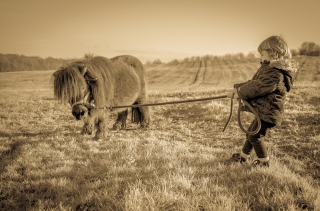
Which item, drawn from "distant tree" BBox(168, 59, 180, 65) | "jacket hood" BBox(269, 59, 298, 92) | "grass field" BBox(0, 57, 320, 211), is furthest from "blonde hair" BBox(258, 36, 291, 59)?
"distant tree" BBox(168, 59, 180, 65)

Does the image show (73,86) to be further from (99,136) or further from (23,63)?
(23,63)

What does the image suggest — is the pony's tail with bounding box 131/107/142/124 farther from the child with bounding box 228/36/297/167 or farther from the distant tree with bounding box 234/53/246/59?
the distant tree with bounding box 234/53/246/59

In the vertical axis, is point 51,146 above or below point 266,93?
below

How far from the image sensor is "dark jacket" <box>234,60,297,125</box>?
3002 millimetres

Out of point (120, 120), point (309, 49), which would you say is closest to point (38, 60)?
point (120, 120)

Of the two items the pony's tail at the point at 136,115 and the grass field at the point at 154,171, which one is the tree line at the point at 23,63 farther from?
the grass field at the point at 154,171

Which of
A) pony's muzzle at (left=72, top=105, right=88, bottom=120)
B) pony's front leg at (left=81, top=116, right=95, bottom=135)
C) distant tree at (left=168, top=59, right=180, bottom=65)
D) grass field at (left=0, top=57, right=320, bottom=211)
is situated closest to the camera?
grass field at (left=0, top=57, right=320, bottom=211)

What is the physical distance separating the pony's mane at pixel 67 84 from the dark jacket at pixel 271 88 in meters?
3.25

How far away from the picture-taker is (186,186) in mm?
2662

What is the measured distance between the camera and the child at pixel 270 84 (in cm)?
301

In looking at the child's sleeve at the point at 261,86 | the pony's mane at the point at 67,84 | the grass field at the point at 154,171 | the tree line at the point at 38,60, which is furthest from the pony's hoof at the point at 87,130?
the tree line at the point at 38,60

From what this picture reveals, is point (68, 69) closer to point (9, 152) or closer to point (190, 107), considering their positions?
point (9, 152)

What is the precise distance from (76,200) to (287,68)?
339cm

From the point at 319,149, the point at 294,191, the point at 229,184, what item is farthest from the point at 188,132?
the point at 294,191
